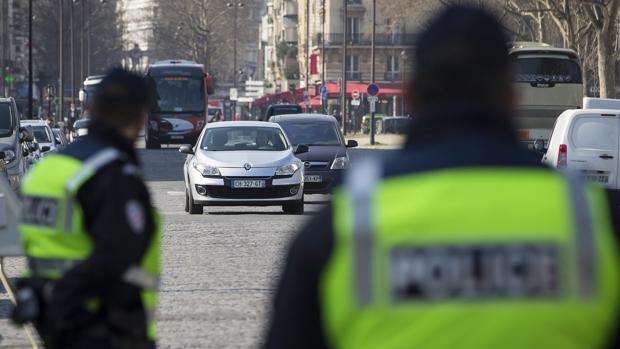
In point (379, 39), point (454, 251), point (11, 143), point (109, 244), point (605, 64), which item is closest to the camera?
point (454, 251)

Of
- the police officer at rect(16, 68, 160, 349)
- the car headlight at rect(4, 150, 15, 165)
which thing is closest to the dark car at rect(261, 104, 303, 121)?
the car headlight at rect(4, 150, 15, 165)

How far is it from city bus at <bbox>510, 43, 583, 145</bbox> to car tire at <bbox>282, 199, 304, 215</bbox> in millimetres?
19626

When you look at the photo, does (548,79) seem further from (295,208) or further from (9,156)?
(9,156)

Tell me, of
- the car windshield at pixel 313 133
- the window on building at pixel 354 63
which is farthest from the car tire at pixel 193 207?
the window on building at pixel 354 63

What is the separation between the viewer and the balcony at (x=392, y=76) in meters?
125

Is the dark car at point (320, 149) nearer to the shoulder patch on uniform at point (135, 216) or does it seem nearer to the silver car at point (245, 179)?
the silver car at point (245, 179)

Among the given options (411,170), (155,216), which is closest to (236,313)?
(155,216)

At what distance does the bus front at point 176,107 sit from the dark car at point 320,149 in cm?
3037

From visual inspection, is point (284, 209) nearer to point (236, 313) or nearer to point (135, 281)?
point (236, 313)

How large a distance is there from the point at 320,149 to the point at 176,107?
3360cm

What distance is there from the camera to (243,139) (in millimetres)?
24328

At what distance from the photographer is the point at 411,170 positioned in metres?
3.08

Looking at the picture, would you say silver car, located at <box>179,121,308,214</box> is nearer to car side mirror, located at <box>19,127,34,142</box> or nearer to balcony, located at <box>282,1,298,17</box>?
car side mirror, located at <box>19,127,34,142</box>

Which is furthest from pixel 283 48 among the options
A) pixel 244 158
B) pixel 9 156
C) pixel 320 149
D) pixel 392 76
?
pixel 244 158
